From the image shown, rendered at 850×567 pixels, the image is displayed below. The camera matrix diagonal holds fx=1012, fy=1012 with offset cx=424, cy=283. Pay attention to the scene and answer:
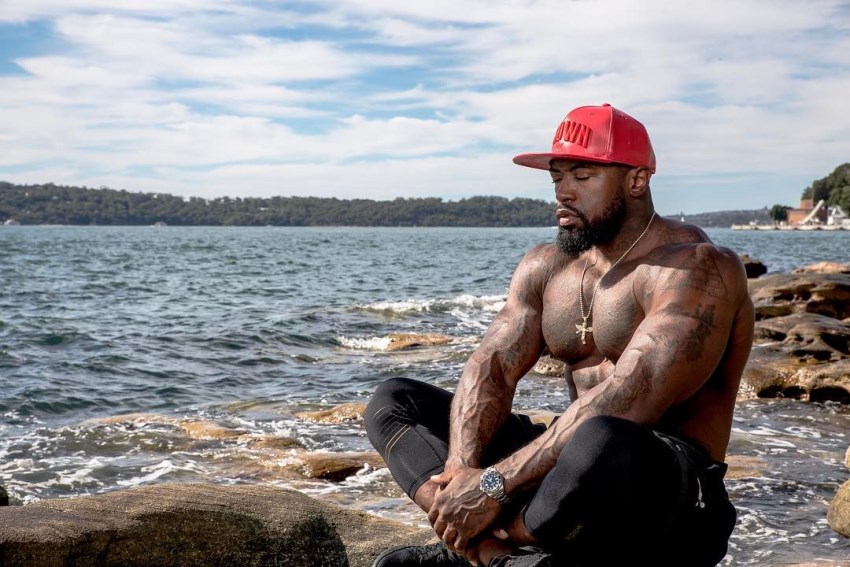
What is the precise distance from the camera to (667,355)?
4074 mm

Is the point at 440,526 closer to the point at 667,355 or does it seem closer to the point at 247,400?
the point at 667,355

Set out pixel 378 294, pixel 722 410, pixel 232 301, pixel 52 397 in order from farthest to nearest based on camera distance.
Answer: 1. pixel 378 294
2. pixel 232 301
3. pixel 52 397
4. pixel 722 410

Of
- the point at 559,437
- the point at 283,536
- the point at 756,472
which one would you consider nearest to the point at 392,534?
the point at 283,536

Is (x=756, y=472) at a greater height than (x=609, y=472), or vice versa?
(x=609, y=472)

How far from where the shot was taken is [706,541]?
4062mm

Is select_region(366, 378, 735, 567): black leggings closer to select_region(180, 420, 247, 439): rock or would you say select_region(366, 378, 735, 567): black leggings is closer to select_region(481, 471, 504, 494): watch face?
select_region(481, 471, 504, 494): watch face

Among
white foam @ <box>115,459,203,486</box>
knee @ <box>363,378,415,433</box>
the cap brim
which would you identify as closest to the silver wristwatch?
knee @ <box>363,378,415,433</box>

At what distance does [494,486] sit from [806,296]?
58.9ft

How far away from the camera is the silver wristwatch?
411cm

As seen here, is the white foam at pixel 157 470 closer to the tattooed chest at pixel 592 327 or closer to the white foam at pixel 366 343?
the tattooed chest at pixel 592 327

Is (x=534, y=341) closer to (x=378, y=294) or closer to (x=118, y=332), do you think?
(x=118, y=332)

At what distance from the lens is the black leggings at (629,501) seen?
3764 mm

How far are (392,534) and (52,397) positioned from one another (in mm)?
9596

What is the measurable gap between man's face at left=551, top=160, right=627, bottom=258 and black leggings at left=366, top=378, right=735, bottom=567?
0.98 metres
